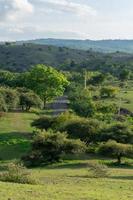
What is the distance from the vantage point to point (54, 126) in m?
58.4

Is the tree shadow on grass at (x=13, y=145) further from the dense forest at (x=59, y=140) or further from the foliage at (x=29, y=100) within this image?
the foliage at (x=29, y=100)

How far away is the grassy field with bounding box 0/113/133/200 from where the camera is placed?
72.4ft

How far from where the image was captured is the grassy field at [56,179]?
869 inches

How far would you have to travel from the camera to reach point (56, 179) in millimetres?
32375

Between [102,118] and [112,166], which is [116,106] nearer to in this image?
[102,118]

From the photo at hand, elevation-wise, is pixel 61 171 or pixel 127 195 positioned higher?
pixel 127 195

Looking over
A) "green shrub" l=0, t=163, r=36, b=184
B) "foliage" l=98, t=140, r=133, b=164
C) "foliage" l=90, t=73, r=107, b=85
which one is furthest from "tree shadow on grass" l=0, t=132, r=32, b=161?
"foliage" l=90, t=73, r=107, b=85

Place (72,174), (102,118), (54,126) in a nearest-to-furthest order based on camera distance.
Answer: (72,174), (54,126), (102,118)

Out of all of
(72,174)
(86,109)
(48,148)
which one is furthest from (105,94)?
(72,174)

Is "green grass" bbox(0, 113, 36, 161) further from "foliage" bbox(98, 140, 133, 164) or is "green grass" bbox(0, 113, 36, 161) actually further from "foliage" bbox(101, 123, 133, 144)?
"foliage" bbox(98, 140, 133, 164)

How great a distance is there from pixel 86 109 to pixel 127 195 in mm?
51296

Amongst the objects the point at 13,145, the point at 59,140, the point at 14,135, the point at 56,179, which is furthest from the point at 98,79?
the point at 56,179

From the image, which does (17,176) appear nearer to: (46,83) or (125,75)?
(46,83)

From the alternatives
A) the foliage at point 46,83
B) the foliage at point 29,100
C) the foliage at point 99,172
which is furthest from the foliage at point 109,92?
the foliage at point 99,172
